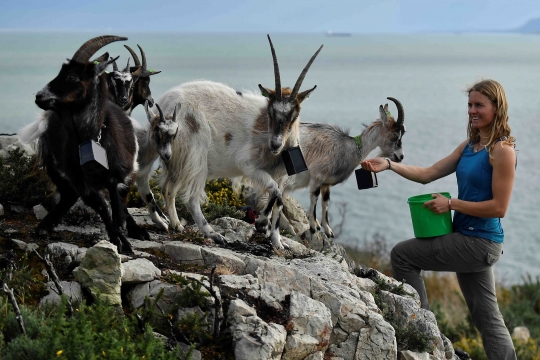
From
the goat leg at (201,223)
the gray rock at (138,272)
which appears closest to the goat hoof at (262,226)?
the goat leg at (201,223)

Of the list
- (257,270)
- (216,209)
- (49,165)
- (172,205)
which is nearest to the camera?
(257,270)

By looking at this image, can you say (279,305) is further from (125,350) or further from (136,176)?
(136,176)

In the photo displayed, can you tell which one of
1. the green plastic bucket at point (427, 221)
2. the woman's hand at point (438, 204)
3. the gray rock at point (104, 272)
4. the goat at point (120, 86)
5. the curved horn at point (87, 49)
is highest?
the curved horn at point (87, 49)

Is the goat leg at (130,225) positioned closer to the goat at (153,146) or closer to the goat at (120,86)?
the goat at (153,146)

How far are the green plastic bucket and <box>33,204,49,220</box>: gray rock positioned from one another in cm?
358

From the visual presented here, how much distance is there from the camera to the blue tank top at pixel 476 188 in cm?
602

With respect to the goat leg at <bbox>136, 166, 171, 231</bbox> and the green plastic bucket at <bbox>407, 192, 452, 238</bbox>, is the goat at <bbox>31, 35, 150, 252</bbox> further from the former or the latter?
the green plastic bucket at <bbox>407, 192, 452, 238</bbox>

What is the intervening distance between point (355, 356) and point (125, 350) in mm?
2085

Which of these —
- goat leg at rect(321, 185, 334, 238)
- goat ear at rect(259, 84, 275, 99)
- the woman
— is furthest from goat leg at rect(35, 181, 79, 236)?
goat leg at rect(321, 185, 334, 238)

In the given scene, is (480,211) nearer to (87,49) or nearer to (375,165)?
(375,165)

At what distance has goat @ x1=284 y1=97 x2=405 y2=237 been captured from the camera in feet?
30.1

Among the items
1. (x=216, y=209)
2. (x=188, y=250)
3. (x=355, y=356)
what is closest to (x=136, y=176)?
(x=188, y=250)

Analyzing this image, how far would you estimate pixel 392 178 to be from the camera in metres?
37.5

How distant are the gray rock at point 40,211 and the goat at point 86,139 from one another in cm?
74
